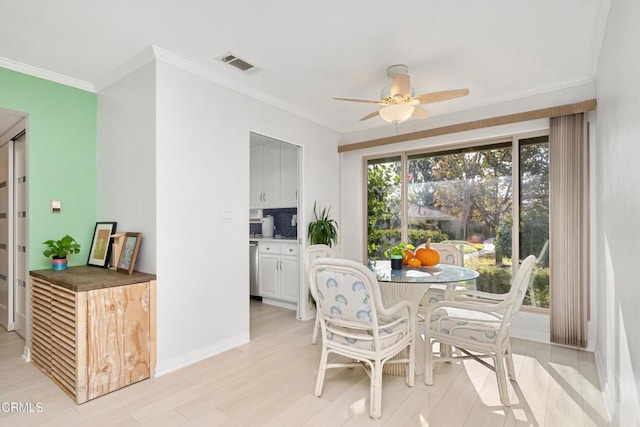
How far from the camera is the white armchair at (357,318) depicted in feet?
6.59

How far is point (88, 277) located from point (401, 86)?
2.81 metres

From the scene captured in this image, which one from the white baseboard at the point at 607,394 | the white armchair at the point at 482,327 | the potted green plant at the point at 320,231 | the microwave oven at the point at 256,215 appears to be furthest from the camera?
the microwave oven at the point at 256,215

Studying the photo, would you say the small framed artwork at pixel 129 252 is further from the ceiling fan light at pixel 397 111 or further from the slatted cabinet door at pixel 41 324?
the ceiling fan light at pixel 397 111

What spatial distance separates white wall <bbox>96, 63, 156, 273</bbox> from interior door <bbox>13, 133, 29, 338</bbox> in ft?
2.56

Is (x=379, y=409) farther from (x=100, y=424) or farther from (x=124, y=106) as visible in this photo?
(x=124, y=106)

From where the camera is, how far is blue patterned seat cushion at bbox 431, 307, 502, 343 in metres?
2.26

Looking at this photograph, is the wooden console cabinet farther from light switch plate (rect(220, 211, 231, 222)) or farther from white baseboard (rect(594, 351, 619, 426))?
white baseboard (rect(594, 351, 619, 426))

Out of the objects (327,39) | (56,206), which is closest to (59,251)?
(56,206)

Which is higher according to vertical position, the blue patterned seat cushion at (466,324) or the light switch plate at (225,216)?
the light switch plate at (225,216)

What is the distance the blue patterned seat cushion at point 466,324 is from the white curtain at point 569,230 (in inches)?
47.5

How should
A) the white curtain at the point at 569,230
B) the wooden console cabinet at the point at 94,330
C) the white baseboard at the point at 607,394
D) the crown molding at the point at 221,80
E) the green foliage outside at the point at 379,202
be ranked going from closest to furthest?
the white baseboard at the point at 607,394
the wooden console cabinet at the point at 94,330
the crown molding at the point at 221,80
the white curtain at the point at 569,230
the green foliage outside at the point at 379,202

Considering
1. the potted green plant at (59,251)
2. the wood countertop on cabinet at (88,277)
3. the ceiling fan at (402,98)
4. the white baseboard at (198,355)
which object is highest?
the ceiling fan at (402,98)

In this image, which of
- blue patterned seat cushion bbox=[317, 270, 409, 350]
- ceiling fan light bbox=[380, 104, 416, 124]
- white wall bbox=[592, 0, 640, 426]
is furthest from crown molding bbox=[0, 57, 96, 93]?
white wall bbox=[592, 0, 640, 426]

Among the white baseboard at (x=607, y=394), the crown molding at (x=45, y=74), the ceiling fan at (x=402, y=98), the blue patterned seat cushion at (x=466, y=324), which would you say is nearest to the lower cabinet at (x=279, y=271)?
the blue patterned seat cushion at (x=466, y=324)
